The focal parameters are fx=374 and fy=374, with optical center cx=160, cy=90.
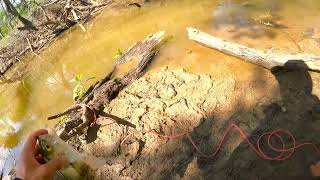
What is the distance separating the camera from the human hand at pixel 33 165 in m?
2.86

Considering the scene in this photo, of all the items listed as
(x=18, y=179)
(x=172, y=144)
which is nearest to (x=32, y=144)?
(x=18, y=179)

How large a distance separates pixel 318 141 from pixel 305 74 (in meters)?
1.21

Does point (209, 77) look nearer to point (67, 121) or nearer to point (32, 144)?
point (67, 121)

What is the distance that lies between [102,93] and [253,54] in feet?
8.33

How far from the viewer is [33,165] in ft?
9.77

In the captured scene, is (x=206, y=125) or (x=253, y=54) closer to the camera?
(x=206, y=125)

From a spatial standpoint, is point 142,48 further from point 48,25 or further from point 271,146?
point 48,25

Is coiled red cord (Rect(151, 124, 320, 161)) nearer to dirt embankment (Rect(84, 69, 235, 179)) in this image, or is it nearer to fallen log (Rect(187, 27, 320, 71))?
dirt embankment (Rect(84, 69, 235, 179))

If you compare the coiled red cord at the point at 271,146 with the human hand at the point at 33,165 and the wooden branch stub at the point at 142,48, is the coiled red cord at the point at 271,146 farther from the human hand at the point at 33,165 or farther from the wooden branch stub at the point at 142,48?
the wooden branch stub at the point at 142,48

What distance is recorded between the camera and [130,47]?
7621mm

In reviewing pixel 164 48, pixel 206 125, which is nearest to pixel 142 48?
pixel 164 48

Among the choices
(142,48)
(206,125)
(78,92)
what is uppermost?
(142,48)

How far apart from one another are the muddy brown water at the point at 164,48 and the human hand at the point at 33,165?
107 inches

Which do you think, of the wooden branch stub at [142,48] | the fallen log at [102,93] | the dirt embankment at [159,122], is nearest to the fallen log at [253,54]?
the dirt embankment at [159,122]
